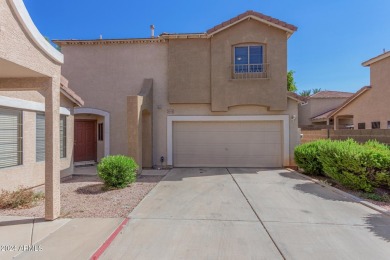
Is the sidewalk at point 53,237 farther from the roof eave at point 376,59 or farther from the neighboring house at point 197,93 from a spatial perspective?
the roof eave at point 376,59

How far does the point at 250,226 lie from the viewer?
5297mm

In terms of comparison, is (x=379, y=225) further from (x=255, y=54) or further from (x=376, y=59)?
(x=376, y=59)

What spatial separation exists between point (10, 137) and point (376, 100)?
20.2 metres

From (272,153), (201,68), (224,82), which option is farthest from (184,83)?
(272,153)

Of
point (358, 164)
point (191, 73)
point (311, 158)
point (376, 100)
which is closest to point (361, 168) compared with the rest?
point (358, 164)

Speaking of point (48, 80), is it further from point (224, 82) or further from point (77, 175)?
point (224, 82)

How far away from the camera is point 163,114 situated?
13.3 m

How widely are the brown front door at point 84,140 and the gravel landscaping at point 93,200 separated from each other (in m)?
3.94

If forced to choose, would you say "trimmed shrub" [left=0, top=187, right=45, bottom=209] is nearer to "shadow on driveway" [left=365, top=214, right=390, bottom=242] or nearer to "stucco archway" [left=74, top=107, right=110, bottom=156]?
"stucco archway" [left=74, top=107, right=110, bottom=156]

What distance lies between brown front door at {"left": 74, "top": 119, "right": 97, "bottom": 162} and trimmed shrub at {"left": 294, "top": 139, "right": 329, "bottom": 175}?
10.9 metres

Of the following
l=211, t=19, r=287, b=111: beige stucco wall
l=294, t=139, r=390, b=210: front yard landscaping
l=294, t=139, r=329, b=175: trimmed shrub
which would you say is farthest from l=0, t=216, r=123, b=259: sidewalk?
l=211, t=19, r=287, b=111: beige stucco wall

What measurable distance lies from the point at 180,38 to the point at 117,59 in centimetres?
357

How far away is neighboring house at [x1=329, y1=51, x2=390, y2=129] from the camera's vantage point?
16062 millimetres

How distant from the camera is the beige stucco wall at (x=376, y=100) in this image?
52.6 feet
